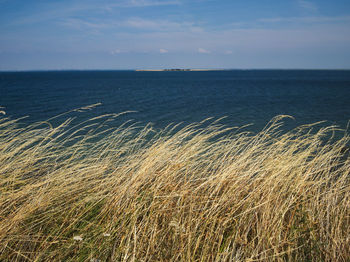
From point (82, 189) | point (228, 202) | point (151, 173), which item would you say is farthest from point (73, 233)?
point (228, 202)

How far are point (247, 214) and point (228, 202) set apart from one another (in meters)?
0.28

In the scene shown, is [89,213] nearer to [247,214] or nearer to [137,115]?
[247,214]

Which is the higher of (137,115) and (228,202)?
(228,202)

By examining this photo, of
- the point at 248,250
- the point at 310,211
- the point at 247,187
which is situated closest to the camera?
the point at 248,250

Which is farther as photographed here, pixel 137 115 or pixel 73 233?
pixel 137 115

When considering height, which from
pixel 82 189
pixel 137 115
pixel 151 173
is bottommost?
pixel 137 115

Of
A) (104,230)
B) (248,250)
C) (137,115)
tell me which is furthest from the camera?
(137,115)

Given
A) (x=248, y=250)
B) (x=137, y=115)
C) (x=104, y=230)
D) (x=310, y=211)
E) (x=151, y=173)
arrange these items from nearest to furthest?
1. (x=248, y=250)
2. (x=104, y=230)
3. (x=310, y=211)
4. (x=151, y=173)
5. (x=137, y=115)

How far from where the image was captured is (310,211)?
2.94 metres

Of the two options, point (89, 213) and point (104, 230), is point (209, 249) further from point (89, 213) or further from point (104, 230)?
point (89, 213)

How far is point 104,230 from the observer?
8.99 ft

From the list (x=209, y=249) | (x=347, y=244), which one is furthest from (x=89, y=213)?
(x=347, y=244)

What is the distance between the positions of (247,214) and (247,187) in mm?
442

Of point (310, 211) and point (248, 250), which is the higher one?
point (310, 211)
